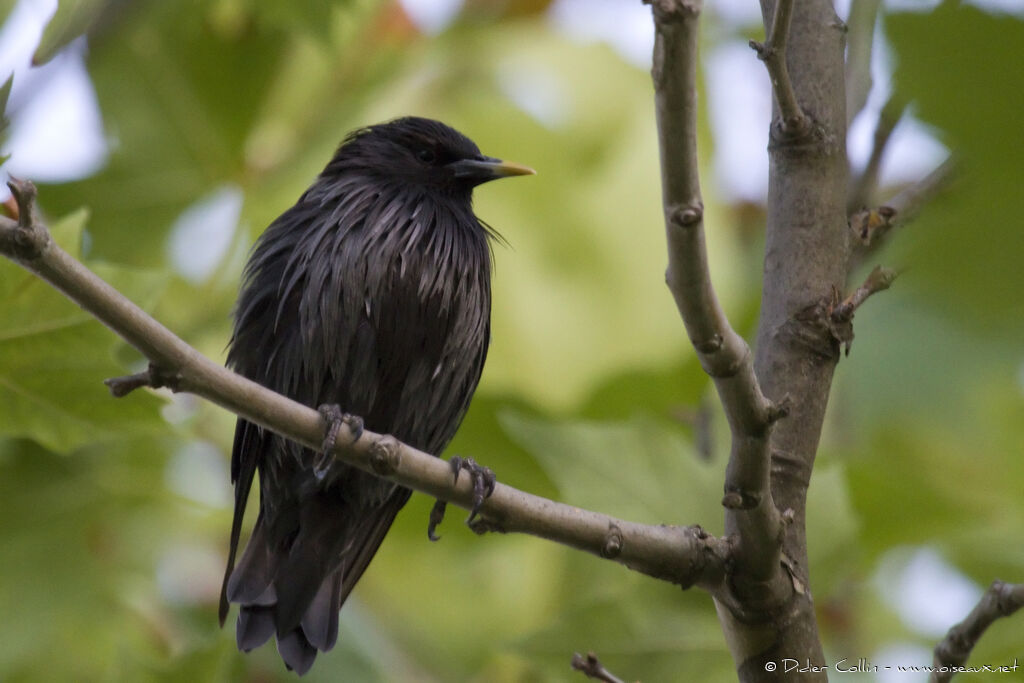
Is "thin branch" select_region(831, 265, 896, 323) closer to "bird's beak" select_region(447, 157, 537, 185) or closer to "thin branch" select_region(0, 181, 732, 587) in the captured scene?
"thin branch" select_region(0, 181, 732, 587)

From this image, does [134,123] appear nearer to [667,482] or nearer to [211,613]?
[211,613]

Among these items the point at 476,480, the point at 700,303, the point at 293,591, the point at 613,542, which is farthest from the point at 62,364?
the point at 700,303

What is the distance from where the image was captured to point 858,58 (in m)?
3.02

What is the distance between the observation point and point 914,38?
1.12 meters

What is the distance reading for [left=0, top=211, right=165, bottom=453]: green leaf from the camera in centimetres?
256

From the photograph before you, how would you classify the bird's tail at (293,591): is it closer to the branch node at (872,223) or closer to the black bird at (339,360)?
the black bird at (339,360)

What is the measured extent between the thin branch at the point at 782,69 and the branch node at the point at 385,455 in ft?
3.44

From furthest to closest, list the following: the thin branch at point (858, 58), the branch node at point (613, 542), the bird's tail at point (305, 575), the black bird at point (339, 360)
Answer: the bird's tail at point (305, 575) → the black bird at point (339, 360) → the thin branch at point (858, 58) → the branch node at point (613, 542)

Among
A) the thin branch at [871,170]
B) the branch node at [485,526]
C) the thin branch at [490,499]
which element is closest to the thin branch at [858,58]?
the thin branch at [871,170]

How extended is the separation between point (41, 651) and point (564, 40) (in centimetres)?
326

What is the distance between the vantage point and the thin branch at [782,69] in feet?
6.93

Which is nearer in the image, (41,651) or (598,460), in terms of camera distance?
(598,460)

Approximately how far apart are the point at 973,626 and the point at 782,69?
1159mm

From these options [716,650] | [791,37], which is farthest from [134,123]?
[716,650]
